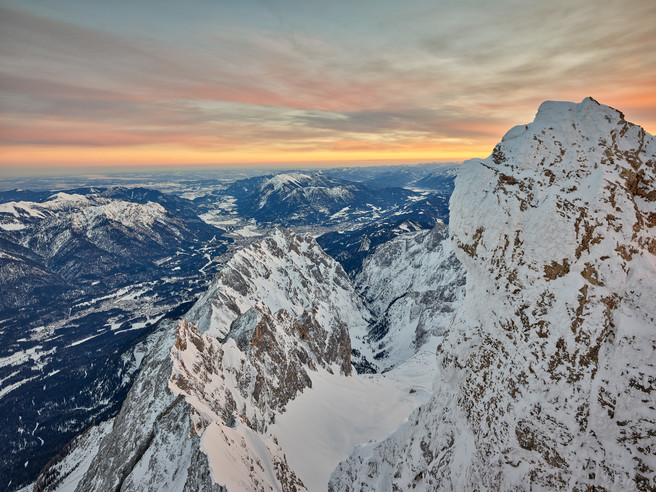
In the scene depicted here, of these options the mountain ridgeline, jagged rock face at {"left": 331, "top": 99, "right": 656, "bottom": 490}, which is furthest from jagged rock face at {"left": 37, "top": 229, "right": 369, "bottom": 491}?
jagged rock face at {"left": 331, "top": 99, "right": 656, "bottom": 490}

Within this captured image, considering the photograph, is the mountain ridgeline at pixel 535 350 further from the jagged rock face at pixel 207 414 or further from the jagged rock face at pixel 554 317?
the jagged rock face at pixel 207 414

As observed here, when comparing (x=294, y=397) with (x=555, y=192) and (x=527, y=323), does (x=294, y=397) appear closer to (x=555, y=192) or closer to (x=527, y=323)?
(x=527, y=323)

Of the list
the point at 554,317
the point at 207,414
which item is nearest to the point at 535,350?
the point at 554,317

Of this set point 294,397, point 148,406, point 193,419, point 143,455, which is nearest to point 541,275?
point 193,419

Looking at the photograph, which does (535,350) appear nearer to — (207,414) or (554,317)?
(554,317)

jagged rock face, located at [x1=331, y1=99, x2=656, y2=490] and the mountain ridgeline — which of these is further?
the mountain ridgeline

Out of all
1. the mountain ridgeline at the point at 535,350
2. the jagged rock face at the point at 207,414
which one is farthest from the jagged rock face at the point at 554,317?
the jagged rock face at the point at 207,414

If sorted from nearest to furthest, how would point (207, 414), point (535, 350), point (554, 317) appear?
point (554, 317) → point (535, 350) → point (207, 414)

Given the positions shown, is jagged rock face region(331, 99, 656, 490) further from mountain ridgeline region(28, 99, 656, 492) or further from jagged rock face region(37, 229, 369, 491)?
jagged rock face region(37, 229, 369, 491)
